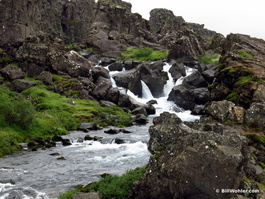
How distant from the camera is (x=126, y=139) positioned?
3506cm

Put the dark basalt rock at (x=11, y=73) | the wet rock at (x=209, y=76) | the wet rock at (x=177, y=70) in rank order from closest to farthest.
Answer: the dark basalt rock at (x=11, y=73)
the wet rock at (x=209, y=76)
the wet rock at (x=177, y=70)

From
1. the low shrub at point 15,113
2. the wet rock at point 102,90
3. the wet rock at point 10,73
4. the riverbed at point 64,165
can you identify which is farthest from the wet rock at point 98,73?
the riverbed at point 64,165

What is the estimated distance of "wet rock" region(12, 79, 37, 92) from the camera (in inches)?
2271

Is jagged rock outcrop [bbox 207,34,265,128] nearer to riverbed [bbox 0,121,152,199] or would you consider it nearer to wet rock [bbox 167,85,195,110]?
riverbed [bbox 0,121,152,199]

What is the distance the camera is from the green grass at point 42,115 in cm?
3288

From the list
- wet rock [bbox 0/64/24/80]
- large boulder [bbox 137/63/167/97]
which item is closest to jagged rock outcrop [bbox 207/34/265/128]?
large boulder [bbox 137/63/167/97]

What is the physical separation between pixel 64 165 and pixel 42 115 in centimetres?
1903

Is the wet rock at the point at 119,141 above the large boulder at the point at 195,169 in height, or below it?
below

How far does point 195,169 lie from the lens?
43.3 feet

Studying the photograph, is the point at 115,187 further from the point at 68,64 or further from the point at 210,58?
the point at 210,58

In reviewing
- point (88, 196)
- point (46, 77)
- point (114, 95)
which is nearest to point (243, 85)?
point (88, 196)

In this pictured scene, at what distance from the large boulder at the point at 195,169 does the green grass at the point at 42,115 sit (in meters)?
19.3

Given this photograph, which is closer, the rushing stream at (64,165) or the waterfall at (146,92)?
the rushing stream at (64,165)

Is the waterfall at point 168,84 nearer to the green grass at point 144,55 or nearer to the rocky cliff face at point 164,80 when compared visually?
the rocky cliff face at point 164,80
